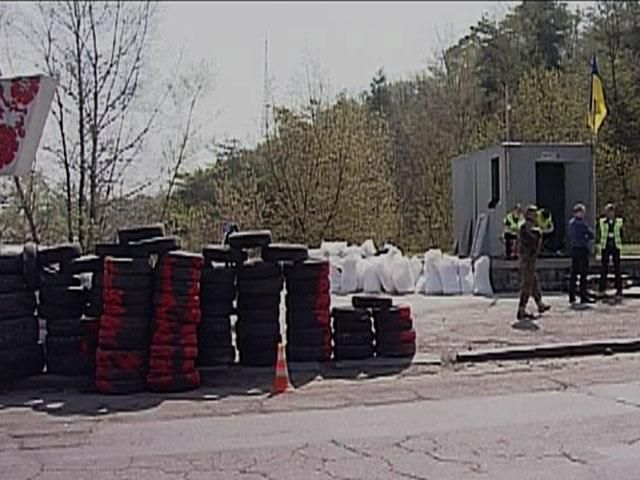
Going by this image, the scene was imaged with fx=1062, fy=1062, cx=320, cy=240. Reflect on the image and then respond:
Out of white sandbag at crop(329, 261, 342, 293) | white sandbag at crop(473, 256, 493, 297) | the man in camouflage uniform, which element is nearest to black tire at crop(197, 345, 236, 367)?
the man in camouflage uniform

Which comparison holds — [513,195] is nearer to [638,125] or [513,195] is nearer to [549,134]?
[549,134]

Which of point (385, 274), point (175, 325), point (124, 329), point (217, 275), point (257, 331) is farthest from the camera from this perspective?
point (385, 274)

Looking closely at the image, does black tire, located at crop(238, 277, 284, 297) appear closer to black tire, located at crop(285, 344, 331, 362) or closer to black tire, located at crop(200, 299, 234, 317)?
black tire, located at crop(200, 299, 234, 317)

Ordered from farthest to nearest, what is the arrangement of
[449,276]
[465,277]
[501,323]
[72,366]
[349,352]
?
[449,276], [465,277], [501,323], [349,352], [72,366]

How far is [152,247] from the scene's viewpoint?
45.4 feet

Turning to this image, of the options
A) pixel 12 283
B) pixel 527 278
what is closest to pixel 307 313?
pixel 12 283

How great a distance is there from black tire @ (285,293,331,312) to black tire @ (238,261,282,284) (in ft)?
1.31

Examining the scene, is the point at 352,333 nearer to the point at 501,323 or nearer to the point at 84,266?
the point at 84,266

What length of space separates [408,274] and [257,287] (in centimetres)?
1126

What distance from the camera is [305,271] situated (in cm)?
1466

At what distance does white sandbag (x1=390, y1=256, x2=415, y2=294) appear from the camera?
2519 cm

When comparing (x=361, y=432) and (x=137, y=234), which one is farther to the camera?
(x=137, y=234)

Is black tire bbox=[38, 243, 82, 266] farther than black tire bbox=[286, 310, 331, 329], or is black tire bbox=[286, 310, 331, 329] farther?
black tire bbox=[286, 310, 331, 329]

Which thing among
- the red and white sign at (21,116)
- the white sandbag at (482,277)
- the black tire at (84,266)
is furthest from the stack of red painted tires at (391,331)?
the white sandbag at (482,277)
